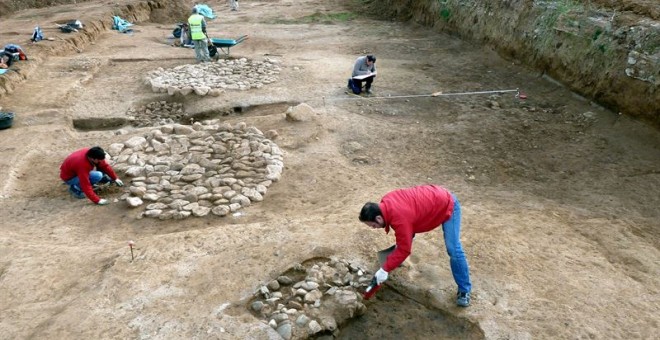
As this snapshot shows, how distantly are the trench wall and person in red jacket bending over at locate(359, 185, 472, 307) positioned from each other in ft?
18.7

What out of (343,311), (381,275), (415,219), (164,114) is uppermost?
(415,219)

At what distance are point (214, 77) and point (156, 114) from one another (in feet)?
6.69

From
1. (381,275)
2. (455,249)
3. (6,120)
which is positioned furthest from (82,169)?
(455,249)

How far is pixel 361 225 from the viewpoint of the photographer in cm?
552

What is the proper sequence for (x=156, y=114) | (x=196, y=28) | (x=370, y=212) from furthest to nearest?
(x=196, y=28)
(x=156, y=114)
(x=370, y=212)

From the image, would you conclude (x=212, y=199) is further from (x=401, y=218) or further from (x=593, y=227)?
(x=593, y=227)

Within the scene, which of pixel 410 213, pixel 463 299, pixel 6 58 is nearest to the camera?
pixel 410 213

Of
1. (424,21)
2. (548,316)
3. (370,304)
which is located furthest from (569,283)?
(424,21)

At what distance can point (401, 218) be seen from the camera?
4000 millimetres

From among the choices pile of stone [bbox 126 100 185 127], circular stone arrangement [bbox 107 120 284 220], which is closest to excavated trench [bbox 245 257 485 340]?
circular stone arrangement [bbox 107 120 284 220]

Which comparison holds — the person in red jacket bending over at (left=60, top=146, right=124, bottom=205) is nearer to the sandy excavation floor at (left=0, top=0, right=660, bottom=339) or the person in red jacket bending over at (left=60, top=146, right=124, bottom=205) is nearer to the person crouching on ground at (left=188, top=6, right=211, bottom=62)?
the sandy excavation floor at (left=0, top=0, right=660, bottom=339)

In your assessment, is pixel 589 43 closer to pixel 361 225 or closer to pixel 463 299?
pixel 361 225

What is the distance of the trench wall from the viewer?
8.08m

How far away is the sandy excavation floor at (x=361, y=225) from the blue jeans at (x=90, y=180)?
0.75ft
